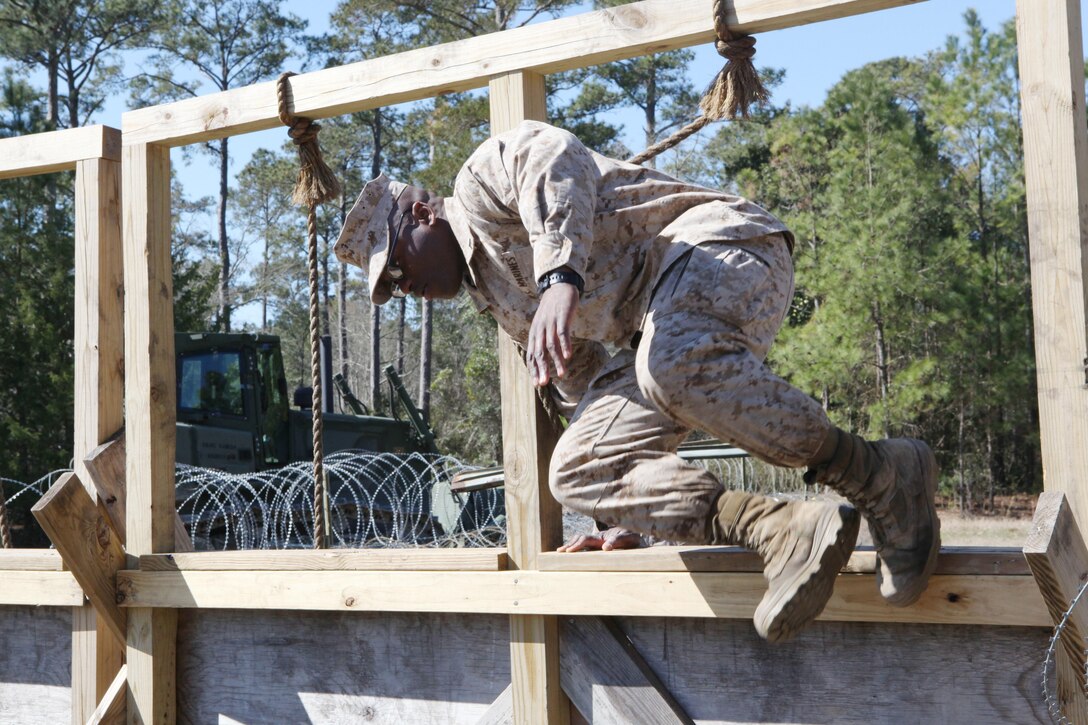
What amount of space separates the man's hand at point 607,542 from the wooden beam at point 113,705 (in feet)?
4.74

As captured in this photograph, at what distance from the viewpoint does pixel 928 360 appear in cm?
1919

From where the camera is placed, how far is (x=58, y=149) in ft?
11.8

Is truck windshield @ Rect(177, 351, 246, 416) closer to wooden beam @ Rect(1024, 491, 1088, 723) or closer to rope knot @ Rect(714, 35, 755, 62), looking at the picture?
rope knot @ Rect(714, 35, 755, 62)

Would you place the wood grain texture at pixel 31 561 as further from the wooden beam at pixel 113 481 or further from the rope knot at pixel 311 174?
the rope knot at pixel 311 174

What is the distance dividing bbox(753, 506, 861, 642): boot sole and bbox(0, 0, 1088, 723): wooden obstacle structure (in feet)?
0.79

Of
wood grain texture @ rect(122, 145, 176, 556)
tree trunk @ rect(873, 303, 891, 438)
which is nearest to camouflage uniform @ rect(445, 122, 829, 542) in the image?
wood grain texture @ rect(122, 145, 176, 556)

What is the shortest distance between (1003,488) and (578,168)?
20.8 m

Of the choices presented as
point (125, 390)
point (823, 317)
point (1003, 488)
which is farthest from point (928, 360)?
point (125, 390)

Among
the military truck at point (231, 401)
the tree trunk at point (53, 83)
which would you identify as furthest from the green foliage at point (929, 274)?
the tree trunk at point (53, 83)

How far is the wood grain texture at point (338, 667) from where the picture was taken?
2.86 meters

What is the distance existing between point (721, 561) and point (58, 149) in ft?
8.27

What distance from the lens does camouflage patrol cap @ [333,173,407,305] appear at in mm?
2738

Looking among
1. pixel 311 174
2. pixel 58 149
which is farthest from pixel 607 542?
pixel 58 149

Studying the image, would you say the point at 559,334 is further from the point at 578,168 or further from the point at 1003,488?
the point at 1003,488
